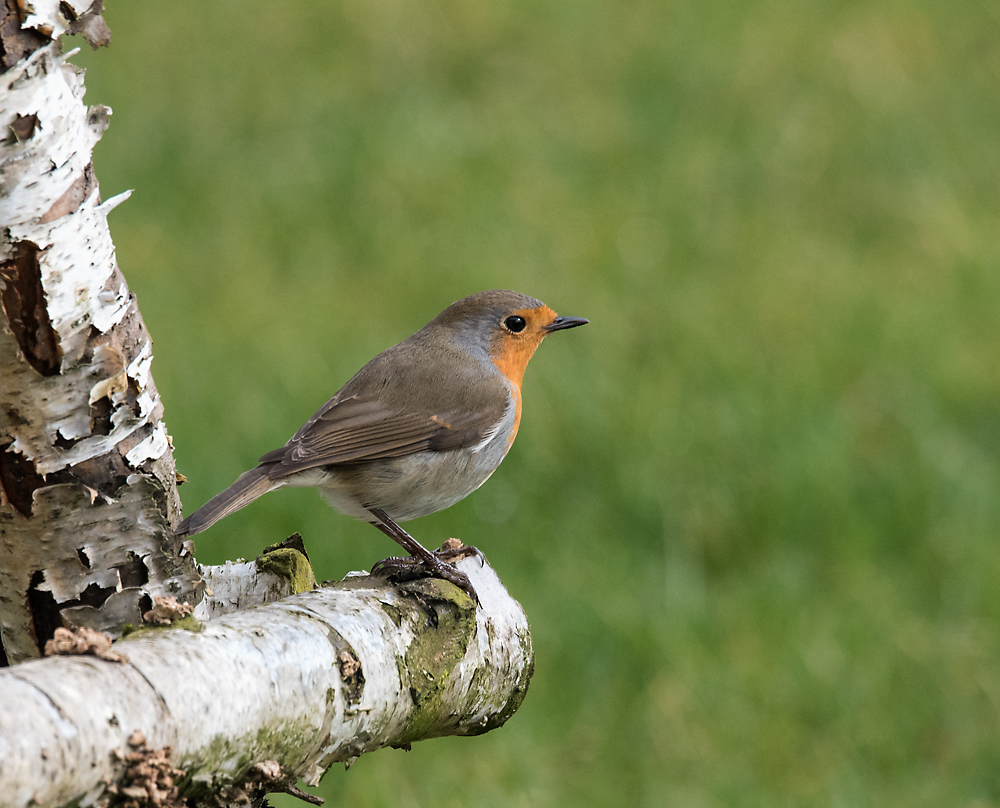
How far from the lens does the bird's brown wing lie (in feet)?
11.9

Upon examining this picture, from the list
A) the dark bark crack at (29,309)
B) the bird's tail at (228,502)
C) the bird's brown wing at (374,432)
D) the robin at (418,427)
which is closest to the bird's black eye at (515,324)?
the robin at (418,427)

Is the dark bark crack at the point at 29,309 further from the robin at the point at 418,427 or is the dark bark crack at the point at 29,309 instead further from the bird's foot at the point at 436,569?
the robin at the point at 418,427

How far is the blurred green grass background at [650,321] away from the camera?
17.0 ft

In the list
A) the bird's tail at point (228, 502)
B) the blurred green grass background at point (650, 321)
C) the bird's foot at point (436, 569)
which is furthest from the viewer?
the blurred green grass background at point (650, 321)

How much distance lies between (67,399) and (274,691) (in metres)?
0.66

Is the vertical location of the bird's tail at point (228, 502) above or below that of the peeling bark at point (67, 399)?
below

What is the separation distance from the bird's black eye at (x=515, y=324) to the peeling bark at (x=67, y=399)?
72.6 inches

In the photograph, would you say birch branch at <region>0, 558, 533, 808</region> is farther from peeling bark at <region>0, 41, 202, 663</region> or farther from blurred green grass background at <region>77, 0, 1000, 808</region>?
blurred green grass background at <region>77, 0, 1000, 808</region>

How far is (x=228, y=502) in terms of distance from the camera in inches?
117

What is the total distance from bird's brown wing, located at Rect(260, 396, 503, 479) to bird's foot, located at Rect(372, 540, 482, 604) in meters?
0.34

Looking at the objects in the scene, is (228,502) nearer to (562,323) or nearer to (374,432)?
(374,432)

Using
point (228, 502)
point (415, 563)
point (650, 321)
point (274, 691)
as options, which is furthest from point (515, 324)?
point (650, 321)

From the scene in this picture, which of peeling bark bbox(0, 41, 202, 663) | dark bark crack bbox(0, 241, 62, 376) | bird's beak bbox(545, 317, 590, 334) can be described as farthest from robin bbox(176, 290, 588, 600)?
dark bark crack bbox(0, 241, 62, 376)

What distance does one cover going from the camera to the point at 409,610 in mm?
2689
